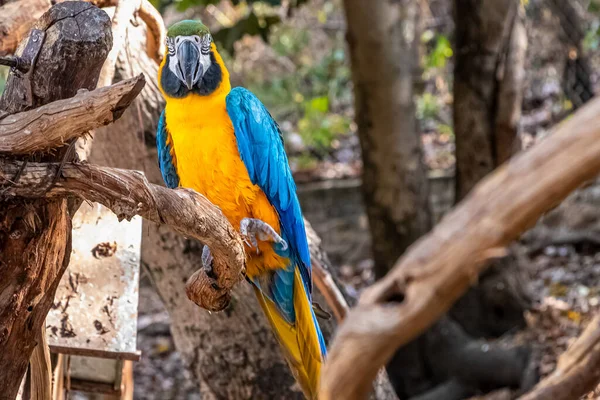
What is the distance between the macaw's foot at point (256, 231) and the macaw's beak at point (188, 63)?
0.43 metres

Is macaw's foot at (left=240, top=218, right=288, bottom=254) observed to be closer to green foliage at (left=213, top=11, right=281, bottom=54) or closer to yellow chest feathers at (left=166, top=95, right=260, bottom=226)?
yellow chest feathers at (left=166, top=95, right=260, bottom=226)

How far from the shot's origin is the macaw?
7.18 ft

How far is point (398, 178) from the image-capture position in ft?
14.9

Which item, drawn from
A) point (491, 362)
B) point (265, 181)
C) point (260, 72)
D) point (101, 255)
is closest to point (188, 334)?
point (101, 255)

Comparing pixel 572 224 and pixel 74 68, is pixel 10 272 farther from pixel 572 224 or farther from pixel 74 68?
pixel 572 224

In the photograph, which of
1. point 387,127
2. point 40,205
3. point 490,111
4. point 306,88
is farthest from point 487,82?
point 306,88

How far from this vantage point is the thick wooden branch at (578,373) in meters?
1.38

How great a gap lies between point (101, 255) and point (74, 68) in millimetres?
1157

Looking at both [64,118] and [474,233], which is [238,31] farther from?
[474,233]

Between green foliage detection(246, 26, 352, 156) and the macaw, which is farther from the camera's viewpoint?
green foliage detection(246, 26, 352, 156)

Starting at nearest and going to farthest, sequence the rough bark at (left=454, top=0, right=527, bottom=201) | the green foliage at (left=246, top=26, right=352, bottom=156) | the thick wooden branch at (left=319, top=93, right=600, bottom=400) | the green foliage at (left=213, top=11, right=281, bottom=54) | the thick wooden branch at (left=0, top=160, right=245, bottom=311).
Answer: the thick wooden branch at (left=319, top=93, right=600, bottom=400)
the thick wooden branch at (left=0, top=160, right=245, bottom=311)
the rough bark at (left=454, top=0, right=527, bottom=201)
the green foliage at (left=213, top=11, right=281, bottom=54)
the green foliage at (left=246, top=26, right=352, bottom=156)

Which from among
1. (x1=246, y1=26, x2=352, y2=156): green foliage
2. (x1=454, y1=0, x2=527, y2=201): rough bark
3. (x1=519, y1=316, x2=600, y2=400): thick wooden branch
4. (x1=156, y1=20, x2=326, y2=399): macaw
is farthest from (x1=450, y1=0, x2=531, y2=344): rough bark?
(x1=519, y1=316, x2=600, y2=400): thick wooden branch

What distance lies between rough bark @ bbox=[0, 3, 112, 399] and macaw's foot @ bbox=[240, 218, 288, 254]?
654 mm

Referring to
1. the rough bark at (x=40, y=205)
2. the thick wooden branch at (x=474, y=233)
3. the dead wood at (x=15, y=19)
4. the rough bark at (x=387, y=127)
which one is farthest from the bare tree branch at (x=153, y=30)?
the thick wooden branch at (x=474, y=233)
